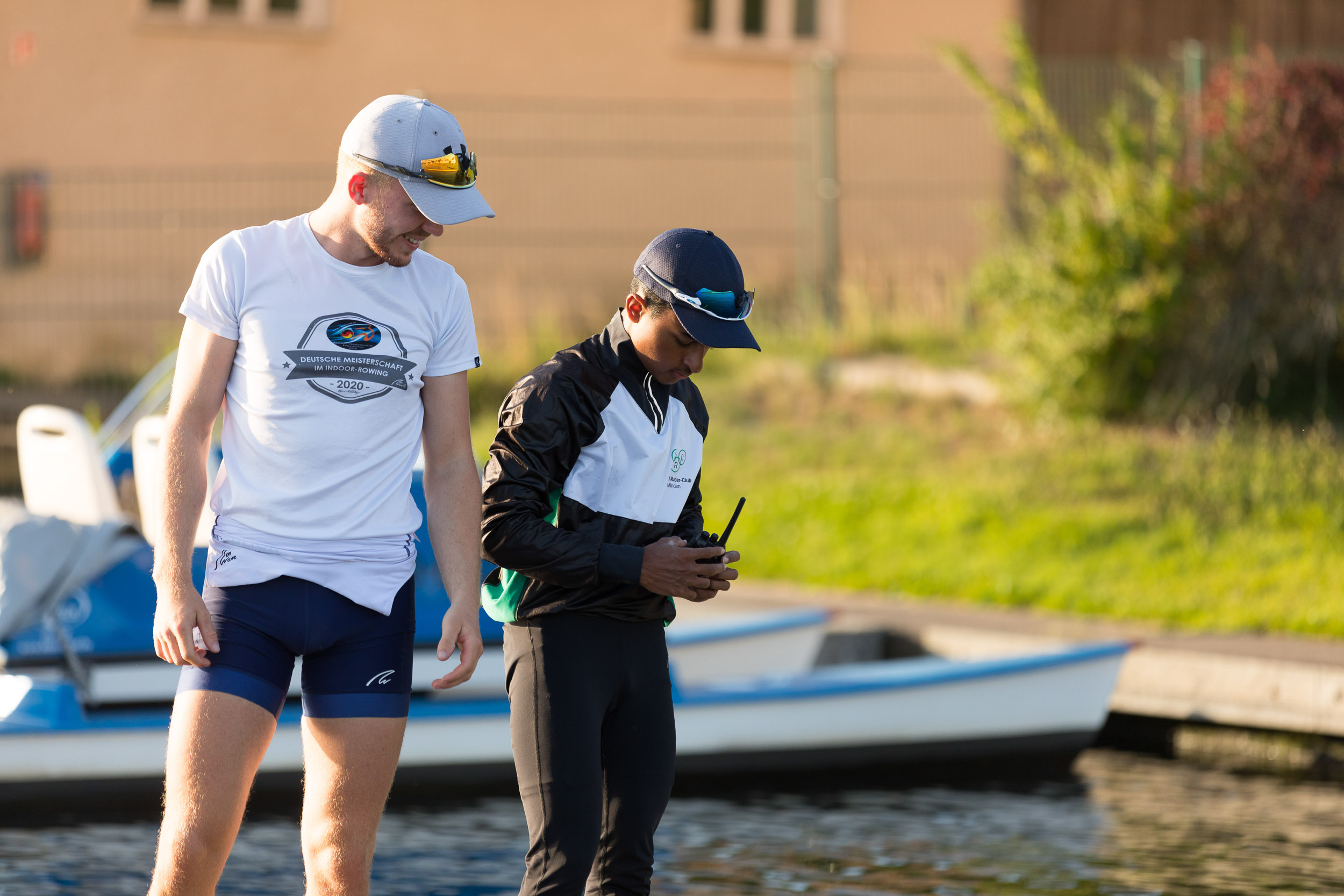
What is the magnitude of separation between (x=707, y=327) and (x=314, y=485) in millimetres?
758

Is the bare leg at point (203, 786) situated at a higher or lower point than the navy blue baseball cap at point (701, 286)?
lower

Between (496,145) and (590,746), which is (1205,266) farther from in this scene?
(590,746)

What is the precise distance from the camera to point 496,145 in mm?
15578

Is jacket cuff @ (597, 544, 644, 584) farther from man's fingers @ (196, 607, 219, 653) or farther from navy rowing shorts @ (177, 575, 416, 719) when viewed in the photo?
man's fingers @ (196, 607, 219, 653)

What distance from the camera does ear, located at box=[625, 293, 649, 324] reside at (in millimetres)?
3459

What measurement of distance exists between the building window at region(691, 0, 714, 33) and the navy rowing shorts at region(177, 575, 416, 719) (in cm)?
1434

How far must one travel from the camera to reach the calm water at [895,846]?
17.8 ft

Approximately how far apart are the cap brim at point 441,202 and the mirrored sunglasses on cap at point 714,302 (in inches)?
14.8

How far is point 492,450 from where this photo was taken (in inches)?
135

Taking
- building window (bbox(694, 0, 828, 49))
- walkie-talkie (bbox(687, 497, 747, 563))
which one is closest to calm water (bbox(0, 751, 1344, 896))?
walkie-talkie (bbox(687, 497, 747, 563))

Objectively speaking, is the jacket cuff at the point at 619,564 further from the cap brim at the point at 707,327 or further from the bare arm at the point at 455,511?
the cap brim at the point at 707,327

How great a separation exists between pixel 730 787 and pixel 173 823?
4028mm

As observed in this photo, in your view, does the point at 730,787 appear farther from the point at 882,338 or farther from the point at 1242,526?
the point at 882,338

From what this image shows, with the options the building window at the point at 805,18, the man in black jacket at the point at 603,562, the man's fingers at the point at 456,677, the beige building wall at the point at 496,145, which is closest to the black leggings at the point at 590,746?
the man in black jacket at the point at 603,562
